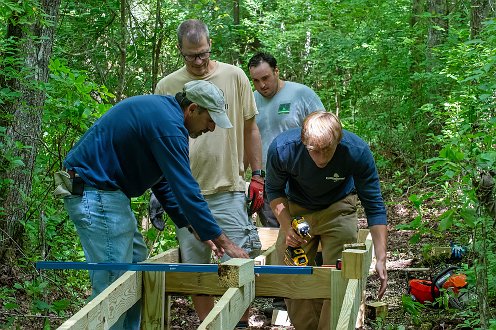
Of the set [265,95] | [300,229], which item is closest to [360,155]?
[300,229]

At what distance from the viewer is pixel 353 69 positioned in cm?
1647

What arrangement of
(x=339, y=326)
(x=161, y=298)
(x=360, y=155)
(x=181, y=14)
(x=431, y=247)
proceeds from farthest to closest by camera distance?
(x=181, y=14)
(x=431, y=247)
(x=360, y=155)
(x=161, y=298)
(x=339, y=326)

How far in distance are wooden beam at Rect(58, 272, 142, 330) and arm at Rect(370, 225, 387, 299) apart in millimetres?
1500

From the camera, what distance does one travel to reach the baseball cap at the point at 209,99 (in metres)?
3.82

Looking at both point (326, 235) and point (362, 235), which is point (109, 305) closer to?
point (326, 235)

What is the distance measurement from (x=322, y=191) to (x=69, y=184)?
5.87 ft

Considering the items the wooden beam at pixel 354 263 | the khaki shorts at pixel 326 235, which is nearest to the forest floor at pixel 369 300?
the khaki shorts at pixel 326 235

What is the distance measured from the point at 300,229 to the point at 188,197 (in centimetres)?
118

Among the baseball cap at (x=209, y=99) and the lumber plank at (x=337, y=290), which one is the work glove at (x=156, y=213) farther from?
the lumber plank at (x=337, y=290)

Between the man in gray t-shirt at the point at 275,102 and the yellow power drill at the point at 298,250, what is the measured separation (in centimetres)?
164

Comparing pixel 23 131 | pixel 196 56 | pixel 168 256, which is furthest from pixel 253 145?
pixel 23 131

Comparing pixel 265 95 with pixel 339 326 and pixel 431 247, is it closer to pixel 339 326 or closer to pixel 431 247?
pixel 431 247

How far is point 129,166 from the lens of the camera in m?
3.85

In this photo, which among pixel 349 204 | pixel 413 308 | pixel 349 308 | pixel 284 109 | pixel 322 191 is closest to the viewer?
pixel 349 308
